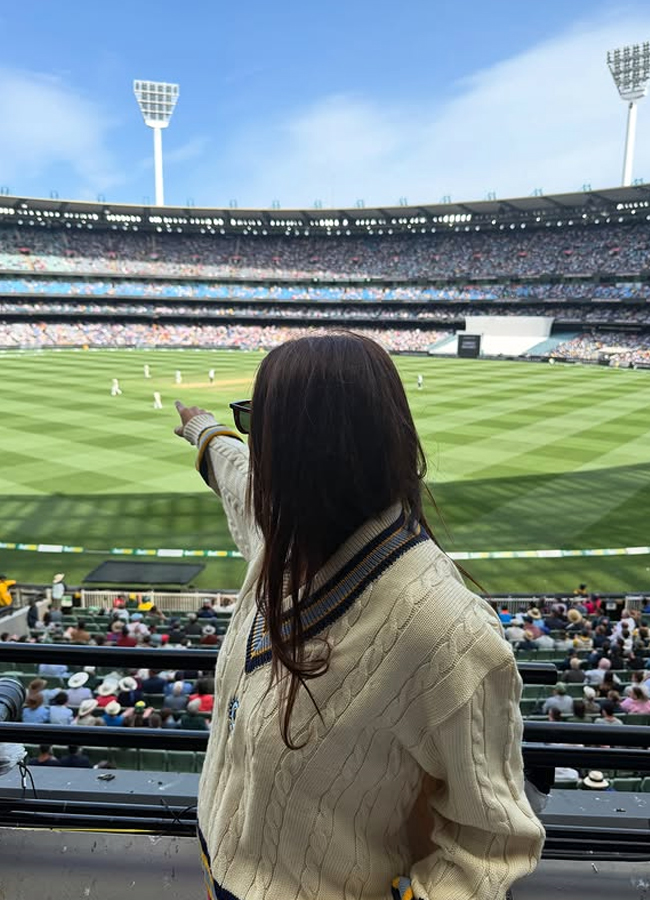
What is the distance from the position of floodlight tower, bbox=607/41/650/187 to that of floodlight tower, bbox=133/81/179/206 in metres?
53.7

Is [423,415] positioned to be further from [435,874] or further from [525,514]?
[435,874]

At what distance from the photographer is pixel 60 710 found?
19.9 ft

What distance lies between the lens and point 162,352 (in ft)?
198

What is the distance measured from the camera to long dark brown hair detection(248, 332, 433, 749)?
1.23 m

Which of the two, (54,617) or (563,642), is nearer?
(563,642)

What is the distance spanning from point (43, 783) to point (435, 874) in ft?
6.63

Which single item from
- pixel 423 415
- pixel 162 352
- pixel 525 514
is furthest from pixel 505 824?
pixel 162 352

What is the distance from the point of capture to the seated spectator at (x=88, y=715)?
6.21m

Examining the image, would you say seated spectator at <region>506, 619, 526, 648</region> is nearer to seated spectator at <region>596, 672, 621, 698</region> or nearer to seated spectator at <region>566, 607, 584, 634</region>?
seated spectator at <region>566, 607, 584, 634</region>

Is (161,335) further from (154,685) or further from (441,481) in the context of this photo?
(154,685)

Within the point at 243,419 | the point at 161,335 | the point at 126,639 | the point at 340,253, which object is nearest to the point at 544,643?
the point at 126,639

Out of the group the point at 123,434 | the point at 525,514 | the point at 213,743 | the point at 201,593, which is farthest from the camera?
the point at 123,434

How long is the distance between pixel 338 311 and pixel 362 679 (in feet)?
246

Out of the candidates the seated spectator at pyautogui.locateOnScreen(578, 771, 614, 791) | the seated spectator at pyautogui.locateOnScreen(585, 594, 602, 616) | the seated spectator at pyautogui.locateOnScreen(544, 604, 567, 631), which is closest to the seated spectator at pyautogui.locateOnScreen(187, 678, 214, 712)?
the seated spectator at pyautogui.locateOnScreen(578, 771, 614, 791)
